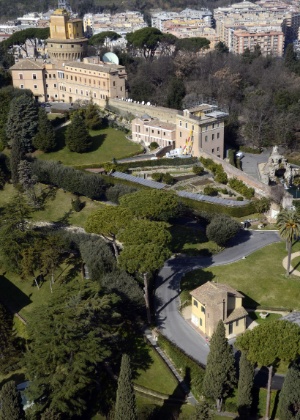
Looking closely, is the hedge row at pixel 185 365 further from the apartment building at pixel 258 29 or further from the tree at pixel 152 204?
the apartment building at pixel 258 29

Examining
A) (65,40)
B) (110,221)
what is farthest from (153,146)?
(65,40)

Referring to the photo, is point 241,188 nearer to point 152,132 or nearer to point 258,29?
point 152,132

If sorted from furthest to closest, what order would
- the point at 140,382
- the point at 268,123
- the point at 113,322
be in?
the point at 268,123 → the point at 113,322 → the point at 140,382

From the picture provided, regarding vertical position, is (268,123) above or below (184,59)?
below

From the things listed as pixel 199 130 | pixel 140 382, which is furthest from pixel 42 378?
pixel 199 130

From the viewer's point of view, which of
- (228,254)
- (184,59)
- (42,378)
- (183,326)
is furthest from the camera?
(184,59)

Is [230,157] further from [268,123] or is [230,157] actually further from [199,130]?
[268,123]

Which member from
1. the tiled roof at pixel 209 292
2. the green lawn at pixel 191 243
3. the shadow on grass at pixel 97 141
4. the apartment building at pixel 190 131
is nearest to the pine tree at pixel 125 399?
the tiled roof at pixel 209 292
